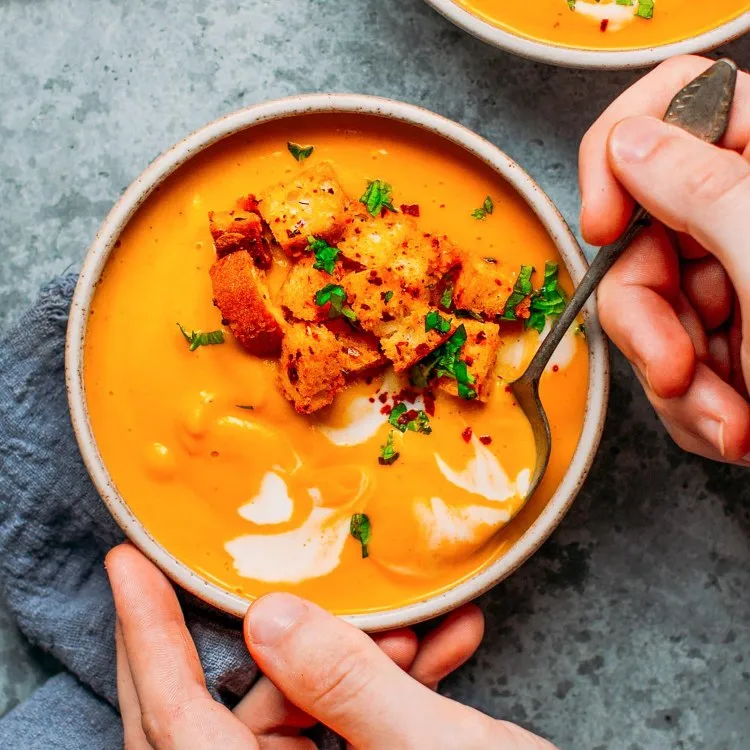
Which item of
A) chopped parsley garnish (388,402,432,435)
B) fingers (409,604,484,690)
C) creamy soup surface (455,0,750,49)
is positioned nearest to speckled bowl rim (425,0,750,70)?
creamy soup surface (455,0,750,49)

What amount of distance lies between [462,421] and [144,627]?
746 mm

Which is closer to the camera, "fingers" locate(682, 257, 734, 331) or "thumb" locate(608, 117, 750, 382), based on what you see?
"thumb" locate(608, 117, 750, 382)

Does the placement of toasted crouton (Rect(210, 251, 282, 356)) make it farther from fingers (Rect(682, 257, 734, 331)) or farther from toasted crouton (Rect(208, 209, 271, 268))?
fingers (Rect(682, 257, 734, 331))

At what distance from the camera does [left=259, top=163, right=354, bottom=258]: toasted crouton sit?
1787mm

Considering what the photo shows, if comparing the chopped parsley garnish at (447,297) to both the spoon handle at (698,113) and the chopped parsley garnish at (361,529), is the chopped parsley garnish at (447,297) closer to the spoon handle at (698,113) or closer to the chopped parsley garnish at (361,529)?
the spoon handle at (698,113)

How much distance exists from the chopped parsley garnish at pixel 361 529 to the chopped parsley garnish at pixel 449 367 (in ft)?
0.90

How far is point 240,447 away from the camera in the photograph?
184 cm

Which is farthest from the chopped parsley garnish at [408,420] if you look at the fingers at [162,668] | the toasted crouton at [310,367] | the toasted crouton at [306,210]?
the fingers at [162,668]

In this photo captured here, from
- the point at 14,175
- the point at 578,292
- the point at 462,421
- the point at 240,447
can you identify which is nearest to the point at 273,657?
the point at 240,447

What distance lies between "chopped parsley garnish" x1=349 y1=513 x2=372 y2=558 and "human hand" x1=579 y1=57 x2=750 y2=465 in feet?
1.87

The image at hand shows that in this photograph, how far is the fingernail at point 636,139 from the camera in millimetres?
1507

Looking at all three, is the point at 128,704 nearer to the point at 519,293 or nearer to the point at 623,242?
the point at 519,293

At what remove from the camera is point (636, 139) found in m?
1.52

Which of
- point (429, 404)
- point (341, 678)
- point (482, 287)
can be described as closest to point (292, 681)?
point (341, 678)
